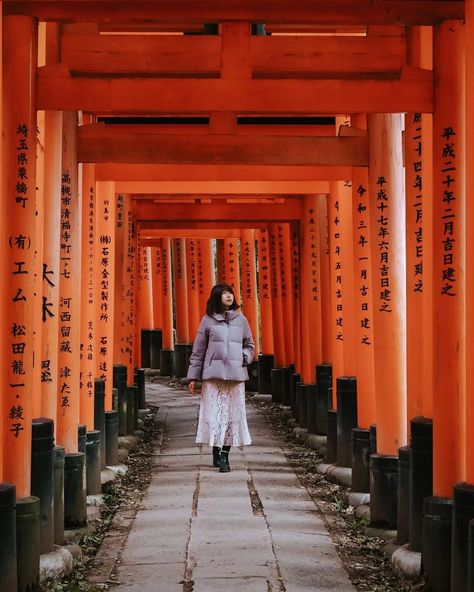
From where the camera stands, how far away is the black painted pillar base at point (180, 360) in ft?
74.6

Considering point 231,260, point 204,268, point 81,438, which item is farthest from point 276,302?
point 81,438

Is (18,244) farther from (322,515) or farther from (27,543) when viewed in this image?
(322,515)

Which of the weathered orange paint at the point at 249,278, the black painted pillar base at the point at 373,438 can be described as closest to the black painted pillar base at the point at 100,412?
the black painted pillar base at the point at 373,438

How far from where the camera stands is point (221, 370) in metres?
9.61

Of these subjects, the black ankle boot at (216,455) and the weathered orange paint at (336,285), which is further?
the weathered orange paint at (336,285)

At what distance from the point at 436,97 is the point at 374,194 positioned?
188cm

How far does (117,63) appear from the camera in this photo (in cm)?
Result: 623

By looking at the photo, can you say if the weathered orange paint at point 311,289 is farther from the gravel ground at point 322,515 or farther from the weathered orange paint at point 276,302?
the weathered orange paint at point 276,302

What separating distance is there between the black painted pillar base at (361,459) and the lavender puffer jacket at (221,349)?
1.46 metres

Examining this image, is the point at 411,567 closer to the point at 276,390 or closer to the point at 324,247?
the point at 324,247

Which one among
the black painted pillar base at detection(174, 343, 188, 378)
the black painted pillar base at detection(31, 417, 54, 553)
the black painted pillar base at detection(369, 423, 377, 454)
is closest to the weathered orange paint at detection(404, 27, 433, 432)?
the black painted pillar base at detection(369, 423, 377, 454)

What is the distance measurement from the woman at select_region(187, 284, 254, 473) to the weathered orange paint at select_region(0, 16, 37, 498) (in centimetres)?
399

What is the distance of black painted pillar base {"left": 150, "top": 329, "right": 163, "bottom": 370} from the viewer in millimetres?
24281

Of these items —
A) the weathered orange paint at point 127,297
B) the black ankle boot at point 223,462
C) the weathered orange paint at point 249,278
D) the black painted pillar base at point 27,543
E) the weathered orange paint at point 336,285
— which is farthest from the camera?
the weathered orange paint at point 249,278
